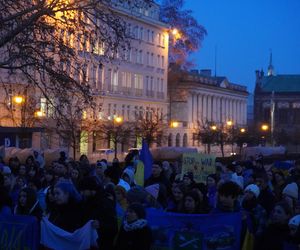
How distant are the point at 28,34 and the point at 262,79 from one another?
477 feet

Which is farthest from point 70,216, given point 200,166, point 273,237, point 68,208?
point 200,166

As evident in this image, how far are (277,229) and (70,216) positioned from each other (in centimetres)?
248

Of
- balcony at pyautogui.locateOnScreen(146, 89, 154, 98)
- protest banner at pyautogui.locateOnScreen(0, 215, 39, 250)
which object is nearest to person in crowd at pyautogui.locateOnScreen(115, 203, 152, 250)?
protest banner at pyautogui.locateOnScreen(0, 215, 39, 250)

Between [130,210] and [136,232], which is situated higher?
[130,210]

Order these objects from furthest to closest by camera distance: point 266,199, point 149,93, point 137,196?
point 149,93 → point 266,199 → point 137,196

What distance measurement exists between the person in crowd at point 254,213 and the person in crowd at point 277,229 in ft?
0.36

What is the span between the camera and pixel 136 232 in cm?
864

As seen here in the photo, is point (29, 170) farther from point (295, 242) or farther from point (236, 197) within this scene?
point (295, 242)

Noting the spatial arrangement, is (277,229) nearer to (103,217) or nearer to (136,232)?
(136,232)

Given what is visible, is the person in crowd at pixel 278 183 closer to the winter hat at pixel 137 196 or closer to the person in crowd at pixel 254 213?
the person in crowd at pixel 254 213

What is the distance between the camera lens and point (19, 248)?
9766 mm

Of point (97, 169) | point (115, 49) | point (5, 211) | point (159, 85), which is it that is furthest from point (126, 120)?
point (5, 211)

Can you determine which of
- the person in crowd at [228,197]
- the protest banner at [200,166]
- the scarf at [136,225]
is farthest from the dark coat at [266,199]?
the protest banner at [200,166]

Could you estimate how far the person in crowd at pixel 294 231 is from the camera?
8.36 m
